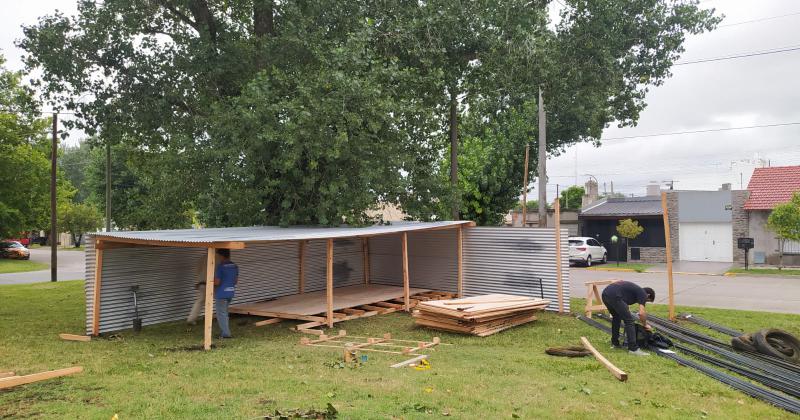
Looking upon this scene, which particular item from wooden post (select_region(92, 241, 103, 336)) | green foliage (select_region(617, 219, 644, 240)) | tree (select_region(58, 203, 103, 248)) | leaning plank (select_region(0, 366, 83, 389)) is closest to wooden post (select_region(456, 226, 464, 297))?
wooden post (select_region(92, 241, 103, 336))

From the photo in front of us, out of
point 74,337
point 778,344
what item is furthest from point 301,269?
point 778,344

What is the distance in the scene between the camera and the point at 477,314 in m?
10.6

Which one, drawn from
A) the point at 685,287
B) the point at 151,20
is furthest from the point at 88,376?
the point at 685,287

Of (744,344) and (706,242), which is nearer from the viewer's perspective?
(744,344)

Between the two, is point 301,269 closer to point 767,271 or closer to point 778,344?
point 778,344

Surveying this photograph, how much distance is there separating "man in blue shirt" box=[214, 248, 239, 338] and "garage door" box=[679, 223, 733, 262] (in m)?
28.6

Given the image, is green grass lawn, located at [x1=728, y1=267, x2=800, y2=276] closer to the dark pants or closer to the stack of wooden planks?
the stack of wooden planks

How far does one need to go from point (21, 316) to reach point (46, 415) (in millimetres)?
9266

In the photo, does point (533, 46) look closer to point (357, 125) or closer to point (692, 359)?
point (357, 125)

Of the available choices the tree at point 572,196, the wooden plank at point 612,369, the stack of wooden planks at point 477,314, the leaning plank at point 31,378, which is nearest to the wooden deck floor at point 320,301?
the stack of wooden planks at point 477,314

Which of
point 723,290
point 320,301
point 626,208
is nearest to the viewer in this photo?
point 320,301

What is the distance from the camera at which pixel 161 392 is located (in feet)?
21.5

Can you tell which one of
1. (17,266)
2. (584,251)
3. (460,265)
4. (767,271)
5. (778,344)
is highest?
(460,265)

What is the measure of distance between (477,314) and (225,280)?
179 inches
